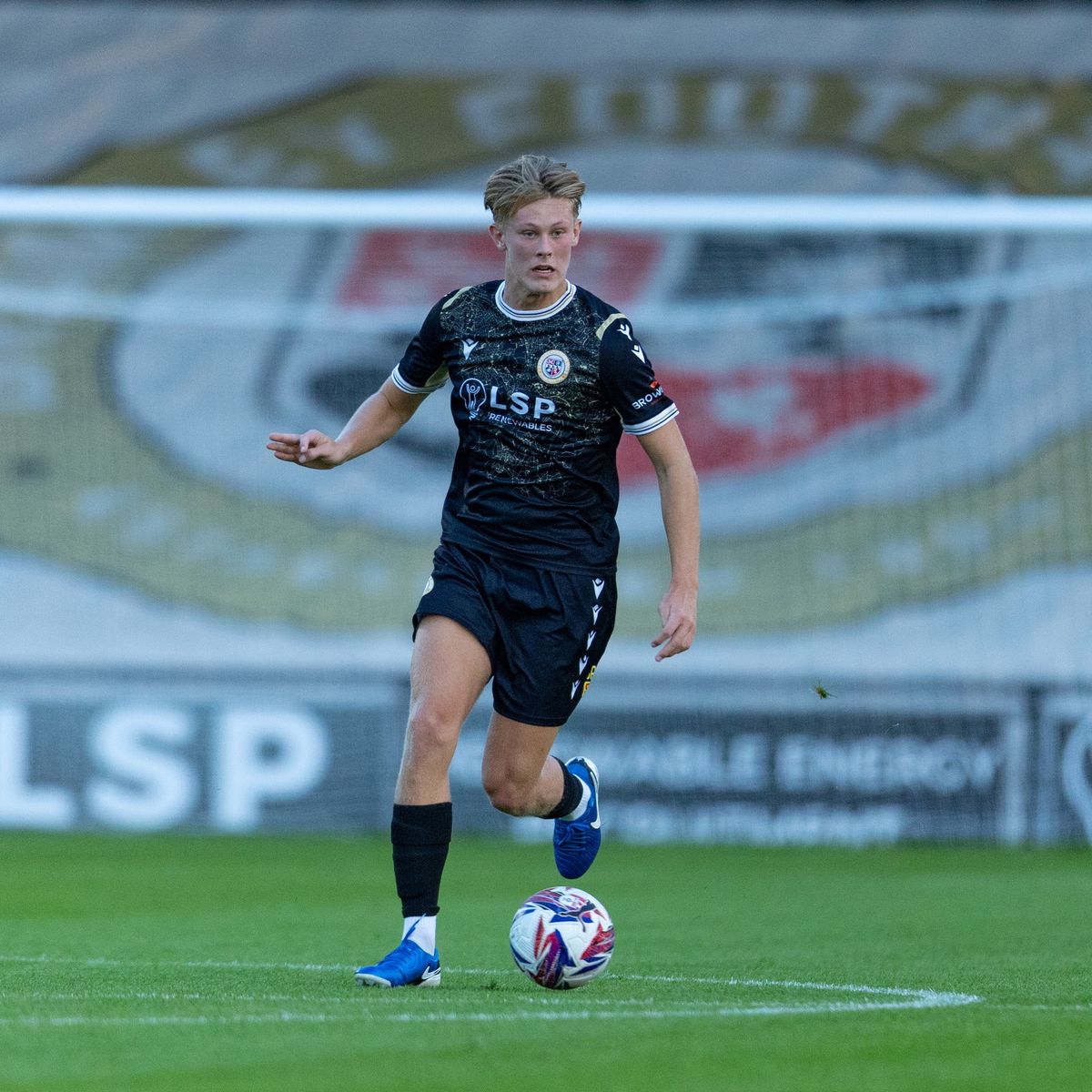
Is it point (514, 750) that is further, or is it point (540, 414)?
point (514, 750)

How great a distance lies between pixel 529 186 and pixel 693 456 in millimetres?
7973

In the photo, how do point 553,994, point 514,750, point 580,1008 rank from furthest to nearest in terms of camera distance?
point 514,750, point 553,994, point 580,1008

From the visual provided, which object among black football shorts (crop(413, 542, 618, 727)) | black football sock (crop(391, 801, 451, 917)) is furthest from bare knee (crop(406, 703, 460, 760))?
black football shorts (crop(413, 542, 618, 727))

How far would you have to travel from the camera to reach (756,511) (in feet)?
41.4

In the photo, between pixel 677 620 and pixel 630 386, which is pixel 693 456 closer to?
pixel 630 386

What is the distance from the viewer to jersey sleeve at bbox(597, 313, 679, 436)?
4.78 meters

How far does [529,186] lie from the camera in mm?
4672

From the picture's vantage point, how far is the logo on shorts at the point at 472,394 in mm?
4855

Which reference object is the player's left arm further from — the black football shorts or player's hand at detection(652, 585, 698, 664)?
the black football shorts

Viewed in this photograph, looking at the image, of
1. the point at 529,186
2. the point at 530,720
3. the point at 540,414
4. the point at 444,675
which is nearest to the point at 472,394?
the point at 540,414

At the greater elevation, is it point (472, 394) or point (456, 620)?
point (472, 394)

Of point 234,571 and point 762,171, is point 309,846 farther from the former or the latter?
point 762,171

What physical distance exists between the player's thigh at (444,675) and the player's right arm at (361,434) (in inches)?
20.7

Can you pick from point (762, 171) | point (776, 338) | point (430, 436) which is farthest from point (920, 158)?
point (430, 436)
